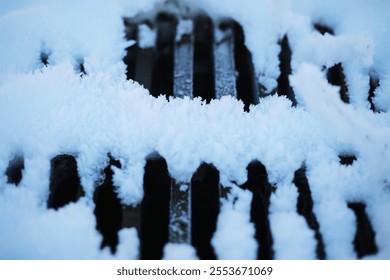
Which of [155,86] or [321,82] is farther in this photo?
[155,86]

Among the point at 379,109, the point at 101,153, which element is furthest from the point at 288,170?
the point at 101,153

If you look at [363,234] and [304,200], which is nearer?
[363,234]

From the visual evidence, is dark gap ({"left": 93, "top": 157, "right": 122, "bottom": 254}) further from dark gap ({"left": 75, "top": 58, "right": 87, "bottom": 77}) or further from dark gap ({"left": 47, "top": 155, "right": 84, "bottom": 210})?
dark gap ({"left": 75, "top": 58, "right": 87, "bottom": 77})

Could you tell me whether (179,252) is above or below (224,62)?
below

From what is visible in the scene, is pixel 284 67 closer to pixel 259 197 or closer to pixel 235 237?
pixel 259 197

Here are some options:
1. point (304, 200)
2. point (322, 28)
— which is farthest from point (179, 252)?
point (322, 28)

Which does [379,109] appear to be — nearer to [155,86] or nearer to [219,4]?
[219,4]

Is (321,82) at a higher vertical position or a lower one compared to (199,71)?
lower
